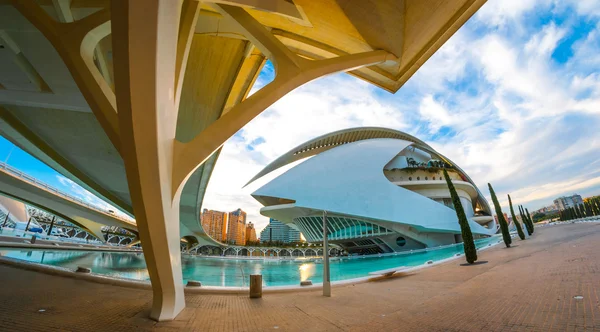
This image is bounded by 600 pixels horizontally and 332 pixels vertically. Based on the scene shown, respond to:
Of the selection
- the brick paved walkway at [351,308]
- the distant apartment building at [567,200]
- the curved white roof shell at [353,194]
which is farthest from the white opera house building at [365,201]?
the distant apartment building at [567,200]

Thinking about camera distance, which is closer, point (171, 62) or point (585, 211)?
point (171, 62)

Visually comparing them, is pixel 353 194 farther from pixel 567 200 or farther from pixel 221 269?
pixel 567 200

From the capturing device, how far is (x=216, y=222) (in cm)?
6378

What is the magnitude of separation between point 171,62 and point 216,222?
6583cm

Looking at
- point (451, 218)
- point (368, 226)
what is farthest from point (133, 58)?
point (451, 218)

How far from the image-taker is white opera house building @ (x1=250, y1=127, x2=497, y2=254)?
2545 centimetres

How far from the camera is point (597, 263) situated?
5418mm

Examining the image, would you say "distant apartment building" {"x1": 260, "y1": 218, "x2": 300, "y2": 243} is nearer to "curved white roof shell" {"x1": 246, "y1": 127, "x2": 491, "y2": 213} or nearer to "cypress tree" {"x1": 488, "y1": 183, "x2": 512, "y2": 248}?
"curved white roof shell" {"x1": 246, "y1": 127, "x2": 491, "y2": 213}

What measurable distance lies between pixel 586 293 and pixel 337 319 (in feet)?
11.3

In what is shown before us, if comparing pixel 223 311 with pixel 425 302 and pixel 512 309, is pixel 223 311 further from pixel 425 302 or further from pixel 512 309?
pixel 512 309

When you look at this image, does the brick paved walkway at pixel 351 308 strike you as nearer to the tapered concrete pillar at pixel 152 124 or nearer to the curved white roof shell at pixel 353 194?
the tapered concrete pillar at pixel 152 124

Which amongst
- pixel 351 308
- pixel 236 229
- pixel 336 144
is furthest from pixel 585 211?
pixel 236 229

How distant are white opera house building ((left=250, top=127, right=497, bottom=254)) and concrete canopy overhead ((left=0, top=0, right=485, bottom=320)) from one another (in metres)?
18.8

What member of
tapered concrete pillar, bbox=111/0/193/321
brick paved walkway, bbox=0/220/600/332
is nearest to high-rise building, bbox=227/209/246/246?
brick paved walkway, bbox=0/220/600/332
